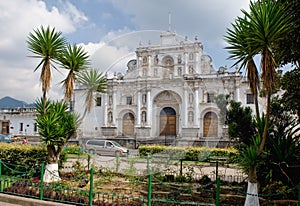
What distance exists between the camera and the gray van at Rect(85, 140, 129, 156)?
996 centimetres

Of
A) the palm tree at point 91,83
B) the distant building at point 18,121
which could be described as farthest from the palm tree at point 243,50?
the distant building at point 18,121

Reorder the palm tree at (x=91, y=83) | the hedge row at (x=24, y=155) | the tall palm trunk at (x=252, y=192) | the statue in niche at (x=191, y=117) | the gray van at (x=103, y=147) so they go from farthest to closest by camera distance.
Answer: the statue in niche at (x=191, y=117) → the hedge row at (x=24, y=155) → the gray van at (x=103, y=147) → the palm tree at (x=91, y=83) → the tall palm trunk at (x=252, y=192)

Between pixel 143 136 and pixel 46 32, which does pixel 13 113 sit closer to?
pixel 143 136

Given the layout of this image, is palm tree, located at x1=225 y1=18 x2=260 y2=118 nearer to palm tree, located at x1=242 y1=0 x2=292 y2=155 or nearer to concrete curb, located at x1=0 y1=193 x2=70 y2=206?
palm tree, located at x1=242 y1=0 x2=292 y2=155

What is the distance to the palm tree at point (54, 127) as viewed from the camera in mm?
7906

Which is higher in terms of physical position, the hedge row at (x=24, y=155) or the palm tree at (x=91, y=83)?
the palm tree at (x=91, y=83)

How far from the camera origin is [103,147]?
1116 centimetres

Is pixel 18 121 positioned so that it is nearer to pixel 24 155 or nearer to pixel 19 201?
pixel 24 155

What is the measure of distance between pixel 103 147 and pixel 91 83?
3256 mm

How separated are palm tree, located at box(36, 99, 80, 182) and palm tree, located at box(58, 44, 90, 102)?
23.2 inches

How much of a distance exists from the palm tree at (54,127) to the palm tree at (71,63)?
59 cm

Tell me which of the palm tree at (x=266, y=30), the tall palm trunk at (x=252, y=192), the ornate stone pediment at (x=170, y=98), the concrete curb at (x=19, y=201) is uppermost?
the palm tree at (x=266, y=30)

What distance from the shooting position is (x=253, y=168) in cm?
574

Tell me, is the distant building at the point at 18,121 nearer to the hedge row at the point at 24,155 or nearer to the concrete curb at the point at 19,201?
the hedge row at the point at 24,155
